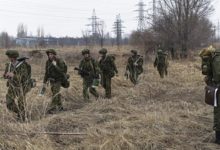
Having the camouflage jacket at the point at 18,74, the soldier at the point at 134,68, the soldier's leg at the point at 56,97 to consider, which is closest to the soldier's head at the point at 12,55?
the camouflage jacket at the point at 18,74

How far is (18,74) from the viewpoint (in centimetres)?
990

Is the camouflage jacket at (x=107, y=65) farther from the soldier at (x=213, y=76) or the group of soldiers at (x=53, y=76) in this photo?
the soldier at (x=213, y=76)

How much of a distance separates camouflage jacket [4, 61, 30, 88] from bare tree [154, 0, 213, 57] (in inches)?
1297

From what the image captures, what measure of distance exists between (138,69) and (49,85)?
6787 millimetres

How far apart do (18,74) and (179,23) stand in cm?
3418

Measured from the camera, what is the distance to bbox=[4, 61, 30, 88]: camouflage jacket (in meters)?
9.85

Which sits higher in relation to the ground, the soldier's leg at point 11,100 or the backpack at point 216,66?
the backpack at point 216,66

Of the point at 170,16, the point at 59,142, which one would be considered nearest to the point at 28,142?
the point at 59,142

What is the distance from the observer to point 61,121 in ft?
30.2

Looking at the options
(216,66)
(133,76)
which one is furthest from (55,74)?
(133,76)

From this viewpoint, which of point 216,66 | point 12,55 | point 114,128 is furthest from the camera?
point 12,55

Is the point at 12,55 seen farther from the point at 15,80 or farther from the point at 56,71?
the point at 56,71

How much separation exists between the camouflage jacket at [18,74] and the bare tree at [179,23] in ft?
108

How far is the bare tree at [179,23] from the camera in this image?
42.5 meters
